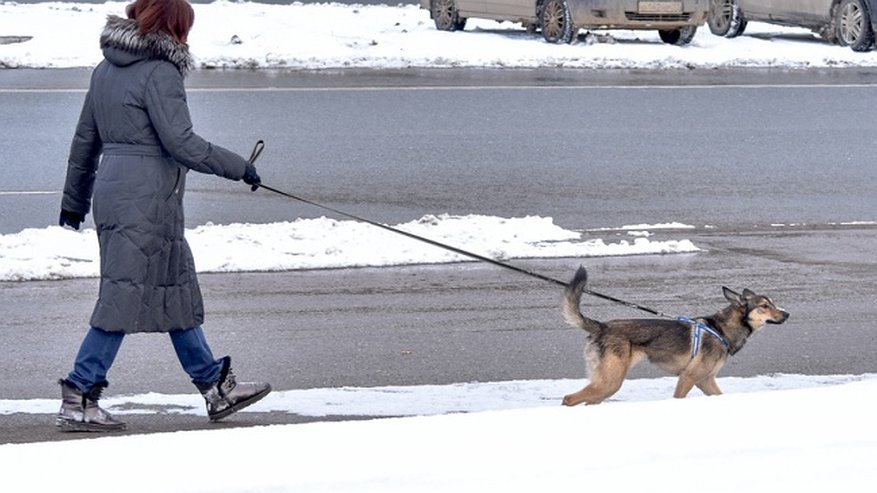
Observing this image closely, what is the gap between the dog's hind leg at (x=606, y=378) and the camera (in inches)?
229

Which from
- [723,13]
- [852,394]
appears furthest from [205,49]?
[852,394]

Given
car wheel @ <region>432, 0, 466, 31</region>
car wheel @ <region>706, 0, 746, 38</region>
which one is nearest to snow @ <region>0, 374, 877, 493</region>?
car wheel @ <region>432, 0, 466, 31</region>

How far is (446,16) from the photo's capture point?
21656 millimetres

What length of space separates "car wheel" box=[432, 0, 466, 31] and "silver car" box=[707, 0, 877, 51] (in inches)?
136

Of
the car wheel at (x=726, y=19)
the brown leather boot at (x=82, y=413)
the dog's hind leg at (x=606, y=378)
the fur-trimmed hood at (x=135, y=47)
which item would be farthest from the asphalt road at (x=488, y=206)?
the car wheel at (x=726, y=19)

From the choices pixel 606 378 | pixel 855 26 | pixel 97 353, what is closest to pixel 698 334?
pixel 606 378

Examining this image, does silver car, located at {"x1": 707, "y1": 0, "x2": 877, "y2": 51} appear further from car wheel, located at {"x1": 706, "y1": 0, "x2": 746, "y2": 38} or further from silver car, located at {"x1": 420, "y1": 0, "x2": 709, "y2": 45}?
silver car, located at {"x1": 420, "y1": 0, "x2": 709, "y2": 45}

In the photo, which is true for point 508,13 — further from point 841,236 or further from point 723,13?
point 841,236

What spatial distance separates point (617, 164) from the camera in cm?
1234

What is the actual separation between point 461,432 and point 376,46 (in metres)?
15.8

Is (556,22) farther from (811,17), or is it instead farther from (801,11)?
(811,17)

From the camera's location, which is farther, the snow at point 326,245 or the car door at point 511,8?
the car door at point 511,8

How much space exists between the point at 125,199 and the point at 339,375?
1.45 m

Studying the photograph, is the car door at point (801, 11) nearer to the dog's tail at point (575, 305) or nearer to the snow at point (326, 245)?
the snow at point (326, 245)
